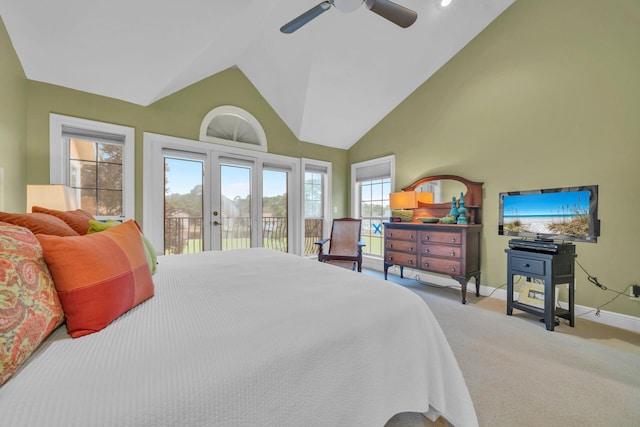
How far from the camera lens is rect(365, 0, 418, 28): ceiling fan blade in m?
2.07

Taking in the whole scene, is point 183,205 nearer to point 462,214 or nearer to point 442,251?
point 442,251

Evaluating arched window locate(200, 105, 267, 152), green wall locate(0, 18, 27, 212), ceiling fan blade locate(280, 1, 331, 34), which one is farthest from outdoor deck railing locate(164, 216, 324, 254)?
ceiling fan blade locate(280, 1, 331, 34)

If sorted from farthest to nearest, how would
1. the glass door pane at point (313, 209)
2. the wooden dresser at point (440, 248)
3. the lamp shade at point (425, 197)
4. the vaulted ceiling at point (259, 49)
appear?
1. the glass door pane at point (313, 209)
2. the lamp shade at point (425, 197)
3. the wooden dresser at point (440, 248)
4. the vaulted ceiling at point (259, 49)

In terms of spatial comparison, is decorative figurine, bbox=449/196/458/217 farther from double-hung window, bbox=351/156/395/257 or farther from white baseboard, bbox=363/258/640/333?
double-hung window, bbox=351/156/395/257

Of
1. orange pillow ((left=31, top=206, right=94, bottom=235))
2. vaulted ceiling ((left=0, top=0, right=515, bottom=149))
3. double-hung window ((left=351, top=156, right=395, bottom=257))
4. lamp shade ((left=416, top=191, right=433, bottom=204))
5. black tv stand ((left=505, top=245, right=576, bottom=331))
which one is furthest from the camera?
double-hung window ((left=351, top=156, right=395, bottom=257))

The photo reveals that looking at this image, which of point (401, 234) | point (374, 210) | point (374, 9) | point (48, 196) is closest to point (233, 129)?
point (48, 196)

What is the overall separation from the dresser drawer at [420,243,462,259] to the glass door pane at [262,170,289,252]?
2.34 meters

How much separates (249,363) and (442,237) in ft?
10.1

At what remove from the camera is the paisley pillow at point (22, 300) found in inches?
23.6

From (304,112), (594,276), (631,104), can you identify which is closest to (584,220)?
(594,276)

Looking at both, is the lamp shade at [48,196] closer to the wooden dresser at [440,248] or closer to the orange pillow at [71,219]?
the orange pillow at [71,219]

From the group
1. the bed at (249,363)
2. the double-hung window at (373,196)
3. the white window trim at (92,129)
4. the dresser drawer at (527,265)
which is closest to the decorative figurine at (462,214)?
the dresser drawer at (527,265)

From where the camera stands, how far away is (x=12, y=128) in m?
2.21

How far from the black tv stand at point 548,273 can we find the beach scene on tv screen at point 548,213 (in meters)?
0.30
